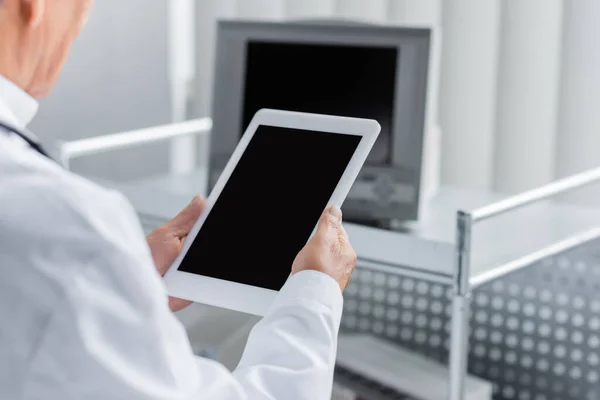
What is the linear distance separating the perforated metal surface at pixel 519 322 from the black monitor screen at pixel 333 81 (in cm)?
33

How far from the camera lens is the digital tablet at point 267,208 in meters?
0.86

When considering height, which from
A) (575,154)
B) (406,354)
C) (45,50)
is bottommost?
(406,354)

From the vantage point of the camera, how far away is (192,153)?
2.18 metres

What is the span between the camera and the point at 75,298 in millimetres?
551

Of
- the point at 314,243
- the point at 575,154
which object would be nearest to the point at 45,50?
the point at 314,243

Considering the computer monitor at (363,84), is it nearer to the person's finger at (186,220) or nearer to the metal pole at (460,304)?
the metal pole at (460,304)

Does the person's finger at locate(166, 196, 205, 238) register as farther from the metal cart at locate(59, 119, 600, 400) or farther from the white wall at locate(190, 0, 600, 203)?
the white wall at locate(190, 0, 600, 203)

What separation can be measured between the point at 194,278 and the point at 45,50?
30 centimetres

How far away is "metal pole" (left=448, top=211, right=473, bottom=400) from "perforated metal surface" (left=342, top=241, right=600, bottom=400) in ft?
0.99

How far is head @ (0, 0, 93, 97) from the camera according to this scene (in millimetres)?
639

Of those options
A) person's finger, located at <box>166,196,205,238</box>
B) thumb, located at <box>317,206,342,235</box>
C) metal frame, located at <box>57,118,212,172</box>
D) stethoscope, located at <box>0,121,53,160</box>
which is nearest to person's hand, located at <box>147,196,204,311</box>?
person's finger, located at <box>166,196,205,238</box>

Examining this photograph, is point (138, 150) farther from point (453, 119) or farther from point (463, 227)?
point (463, 227)

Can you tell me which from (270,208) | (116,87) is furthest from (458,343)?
(116,87)

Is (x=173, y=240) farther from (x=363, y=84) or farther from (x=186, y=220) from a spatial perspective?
(x=363, y=84)
